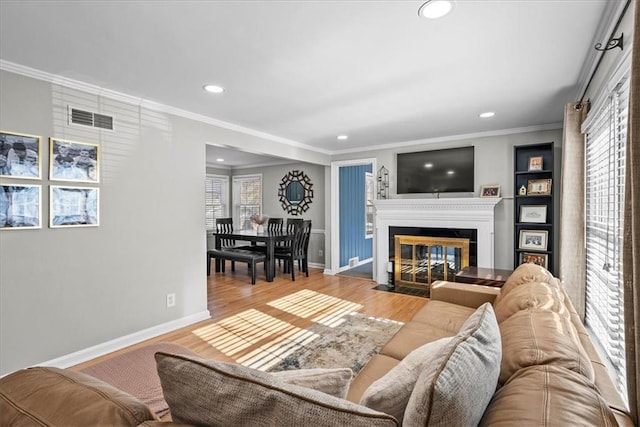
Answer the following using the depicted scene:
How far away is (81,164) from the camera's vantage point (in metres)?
2.71

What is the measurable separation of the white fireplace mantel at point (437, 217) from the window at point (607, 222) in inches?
62.1

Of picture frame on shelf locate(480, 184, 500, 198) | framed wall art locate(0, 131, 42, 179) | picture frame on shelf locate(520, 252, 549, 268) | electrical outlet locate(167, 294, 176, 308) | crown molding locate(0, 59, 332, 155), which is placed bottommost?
electrical outlet locate(167, 294, 176, 308)

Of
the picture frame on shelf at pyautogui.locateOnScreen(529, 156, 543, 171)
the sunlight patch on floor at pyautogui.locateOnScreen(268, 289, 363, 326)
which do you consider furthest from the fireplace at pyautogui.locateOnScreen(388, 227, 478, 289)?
the sunlight patch on floor at pyautogui.locateOnScreen(268, 289, 363, 326)

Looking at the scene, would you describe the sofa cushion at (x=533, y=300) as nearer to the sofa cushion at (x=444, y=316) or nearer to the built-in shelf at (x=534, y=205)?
the sofa cushion at (x=444, y=316)

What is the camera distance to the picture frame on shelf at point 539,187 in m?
4.07

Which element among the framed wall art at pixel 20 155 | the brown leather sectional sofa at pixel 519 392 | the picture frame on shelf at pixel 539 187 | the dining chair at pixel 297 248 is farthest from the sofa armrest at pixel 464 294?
the framed wall art at pixel 20 155

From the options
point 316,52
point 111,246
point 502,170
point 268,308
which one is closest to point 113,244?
point 111,246

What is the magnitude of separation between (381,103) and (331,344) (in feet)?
7.98

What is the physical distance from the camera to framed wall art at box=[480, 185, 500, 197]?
4449 mm

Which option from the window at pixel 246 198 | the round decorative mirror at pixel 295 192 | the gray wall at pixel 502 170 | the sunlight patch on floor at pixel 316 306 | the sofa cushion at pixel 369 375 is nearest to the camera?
the sofa cushion at pixel 369 375

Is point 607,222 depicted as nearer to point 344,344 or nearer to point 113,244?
point 344,344

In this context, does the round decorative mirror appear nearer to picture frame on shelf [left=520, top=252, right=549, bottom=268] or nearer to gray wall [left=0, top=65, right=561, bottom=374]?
gray wall [left=0, top=65, right=561, bottom=374]

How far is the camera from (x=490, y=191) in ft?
14.8

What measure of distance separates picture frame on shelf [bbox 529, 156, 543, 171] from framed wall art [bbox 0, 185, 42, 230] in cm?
529
